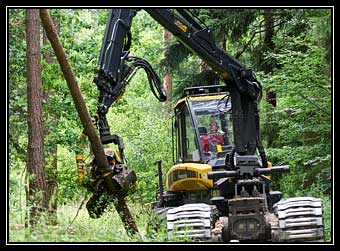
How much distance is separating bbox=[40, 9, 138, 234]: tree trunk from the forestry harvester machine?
0.23m

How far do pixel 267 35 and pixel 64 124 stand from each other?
5.96 m

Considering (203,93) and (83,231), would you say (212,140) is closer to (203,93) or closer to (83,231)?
(203,93)

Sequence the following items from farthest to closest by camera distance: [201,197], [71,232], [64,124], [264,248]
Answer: [64,124], [201,197], [71,232], [264,248]

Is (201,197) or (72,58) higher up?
(72,58)

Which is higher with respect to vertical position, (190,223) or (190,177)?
(190,177)

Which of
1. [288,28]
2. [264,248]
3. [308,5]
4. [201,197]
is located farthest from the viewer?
[288,28]

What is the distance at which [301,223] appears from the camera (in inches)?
389

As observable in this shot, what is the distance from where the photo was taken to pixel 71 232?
970 centimetres

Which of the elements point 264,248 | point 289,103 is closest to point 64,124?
point 289,103

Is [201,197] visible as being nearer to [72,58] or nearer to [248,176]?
[248,176]

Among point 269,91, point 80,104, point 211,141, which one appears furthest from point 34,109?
point 269,91

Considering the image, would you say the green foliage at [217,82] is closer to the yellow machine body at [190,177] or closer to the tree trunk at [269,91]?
the tree trunk at [269,91]

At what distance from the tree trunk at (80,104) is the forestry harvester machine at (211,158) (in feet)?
0.76

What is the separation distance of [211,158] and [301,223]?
3144 millimetres
